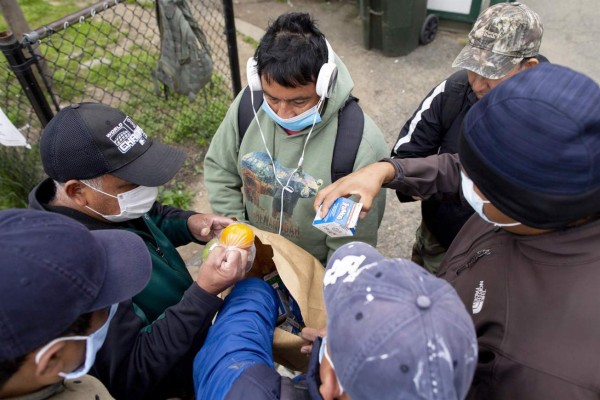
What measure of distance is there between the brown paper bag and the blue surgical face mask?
0.60m

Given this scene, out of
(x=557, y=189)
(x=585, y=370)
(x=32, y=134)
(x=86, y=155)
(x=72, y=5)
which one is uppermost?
(x=557, y=189)

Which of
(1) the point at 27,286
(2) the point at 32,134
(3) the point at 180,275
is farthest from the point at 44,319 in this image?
(2) the point at 32,134

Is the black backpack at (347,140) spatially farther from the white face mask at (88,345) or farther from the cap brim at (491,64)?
the white face mask at (88,345)

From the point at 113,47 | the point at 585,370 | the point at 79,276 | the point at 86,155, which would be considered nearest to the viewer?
the point at 585,370

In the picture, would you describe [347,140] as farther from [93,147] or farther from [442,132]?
[93,147]

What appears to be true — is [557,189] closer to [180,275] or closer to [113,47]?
[180,275]

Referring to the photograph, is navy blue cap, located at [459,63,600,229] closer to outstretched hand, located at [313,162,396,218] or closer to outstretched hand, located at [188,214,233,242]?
outstretched hand, located at [313,162,396,218]

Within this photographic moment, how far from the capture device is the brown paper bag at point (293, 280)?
1.57 metres

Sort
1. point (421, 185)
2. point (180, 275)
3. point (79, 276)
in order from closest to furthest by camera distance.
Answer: point (79, 276)
point (421, 185)
point (180, 275)

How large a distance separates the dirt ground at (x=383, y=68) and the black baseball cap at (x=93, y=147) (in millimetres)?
2158

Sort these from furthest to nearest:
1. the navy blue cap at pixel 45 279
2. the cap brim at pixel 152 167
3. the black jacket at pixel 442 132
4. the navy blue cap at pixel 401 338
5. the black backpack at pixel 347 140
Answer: the black jacket at pixel 442 132 < the black backpack at pixel 347 140 < the cap brim at pixel 152 167 < the navy blue cap at pixel 45 279 < the navy blue cap at pixel 401 338

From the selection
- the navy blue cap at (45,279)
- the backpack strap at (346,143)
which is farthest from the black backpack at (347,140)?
the navy blue cap at (45,279)

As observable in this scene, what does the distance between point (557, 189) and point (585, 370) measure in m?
0.44

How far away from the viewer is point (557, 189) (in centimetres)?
105
